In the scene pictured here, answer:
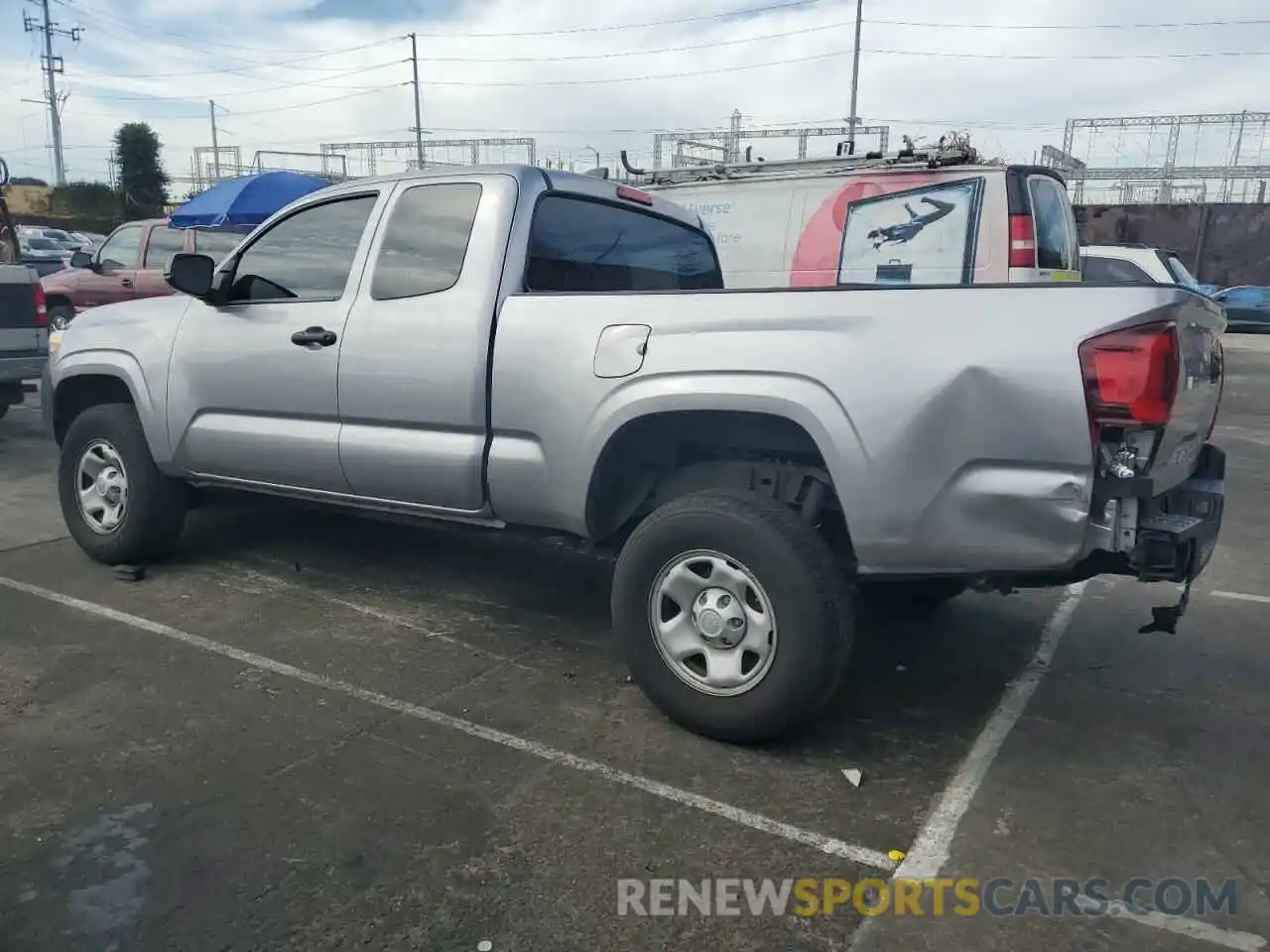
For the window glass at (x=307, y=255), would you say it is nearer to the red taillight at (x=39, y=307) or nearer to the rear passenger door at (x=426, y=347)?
the rear passenger door at (x=426, y=347)

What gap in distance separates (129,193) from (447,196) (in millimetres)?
49796

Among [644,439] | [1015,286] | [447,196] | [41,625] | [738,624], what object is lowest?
[41,625]

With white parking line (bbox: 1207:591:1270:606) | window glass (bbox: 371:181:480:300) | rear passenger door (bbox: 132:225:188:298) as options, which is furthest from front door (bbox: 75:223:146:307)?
white parking line (bbox: 1207:591:1270:606)

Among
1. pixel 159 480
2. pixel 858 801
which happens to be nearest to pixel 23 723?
pixel 159 480

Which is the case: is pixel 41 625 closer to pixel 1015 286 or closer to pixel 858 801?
pixel 858 801

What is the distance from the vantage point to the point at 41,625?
4457 millimetres

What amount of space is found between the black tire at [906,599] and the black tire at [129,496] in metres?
3.42

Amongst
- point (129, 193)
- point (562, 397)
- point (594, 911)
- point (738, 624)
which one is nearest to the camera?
point (594, 911)

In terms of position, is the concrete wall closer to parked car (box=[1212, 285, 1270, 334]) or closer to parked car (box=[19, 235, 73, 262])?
parked car (box=[1212, 285, 1270, 334])

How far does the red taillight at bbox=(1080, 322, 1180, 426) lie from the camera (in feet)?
9.14

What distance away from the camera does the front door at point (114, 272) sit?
1233cm

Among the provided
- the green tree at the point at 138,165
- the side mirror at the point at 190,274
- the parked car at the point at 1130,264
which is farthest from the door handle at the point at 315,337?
the green tree at the point at 138,165

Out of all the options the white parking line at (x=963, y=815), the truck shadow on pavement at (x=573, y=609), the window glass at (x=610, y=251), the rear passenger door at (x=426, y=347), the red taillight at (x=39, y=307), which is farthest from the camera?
the red taillight at (x=39, y=307)

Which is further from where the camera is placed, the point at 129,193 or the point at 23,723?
the point at 129,193
